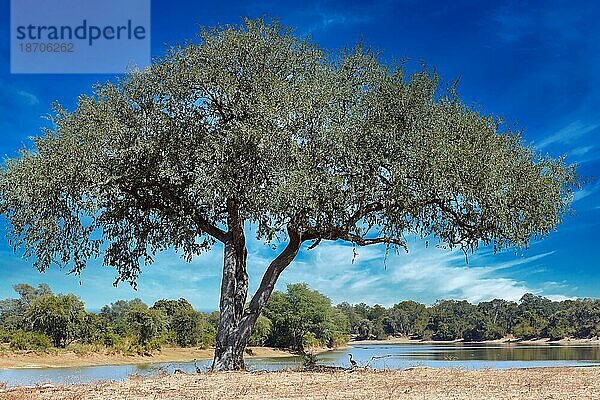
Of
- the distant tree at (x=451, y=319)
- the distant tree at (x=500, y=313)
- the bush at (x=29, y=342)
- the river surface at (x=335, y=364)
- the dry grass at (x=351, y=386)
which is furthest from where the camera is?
the distant tree at (x=451, y=319)

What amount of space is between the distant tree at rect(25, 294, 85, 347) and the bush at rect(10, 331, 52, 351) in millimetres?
5184

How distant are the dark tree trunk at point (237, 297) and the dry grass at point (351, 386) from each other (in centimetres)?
241

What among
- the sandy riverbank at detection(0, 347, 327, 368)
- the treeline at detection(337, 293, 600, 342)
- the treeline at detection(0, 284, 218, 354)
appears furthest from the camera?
the treeline at detection(337, 293, 600, 342)

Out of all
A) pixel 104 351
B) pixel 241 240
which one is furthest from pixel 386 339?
pixel 241 240

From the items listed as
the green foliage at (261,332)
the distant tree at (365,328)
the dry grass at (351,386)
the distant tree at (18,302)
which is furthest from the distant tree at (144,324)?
the distant tree at (365,328)

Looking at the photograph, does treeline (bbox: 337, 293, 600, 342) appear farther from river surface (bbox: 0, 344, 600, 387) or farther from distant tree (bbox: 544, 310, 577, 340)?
river surface (bbox: 0, 344, 600, 387)

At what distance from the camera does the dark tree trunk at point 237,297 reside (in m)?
19.4

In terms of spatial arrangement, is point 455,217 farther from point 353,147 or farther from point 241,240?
point 241,240

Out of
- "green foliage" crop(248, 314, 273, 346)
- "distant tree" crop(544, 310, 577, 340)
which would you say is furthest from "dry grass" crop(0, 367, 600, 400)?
"distant tree" crop(544, 310, 577, 340)

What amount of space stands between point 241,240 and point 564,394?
35.6 feet

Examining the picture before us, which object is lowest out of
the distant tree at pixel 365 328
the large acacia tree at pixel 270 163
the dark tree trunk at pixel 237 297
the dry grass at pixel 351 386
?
the distant tree at pixel 365 328

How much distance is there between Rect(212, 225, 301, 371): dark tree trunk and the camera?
19391 millimetres

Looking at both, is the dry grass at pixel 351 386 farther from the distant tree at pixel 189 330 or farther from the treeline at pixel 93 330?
the distant tree at pixel 189 330

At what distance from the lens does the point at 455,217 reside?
62.3 ft
